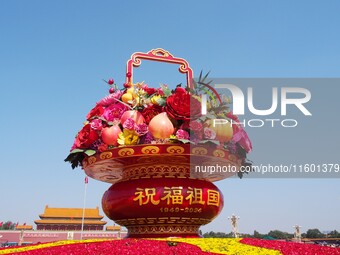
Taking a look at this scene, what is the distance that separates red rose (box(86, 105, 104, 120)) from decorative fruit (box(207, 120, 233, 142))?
1.90 metres

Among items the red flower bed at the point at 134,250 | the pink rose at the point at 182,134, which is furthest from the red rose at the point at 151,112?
the red flower bed at the point at 134,250

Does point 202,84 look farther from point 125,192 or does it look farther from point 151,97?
point 125,192

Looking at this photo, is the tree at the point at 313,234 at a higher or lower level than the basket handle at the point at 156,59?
lower

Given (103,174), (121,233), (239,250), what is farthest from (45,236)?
(239,250)

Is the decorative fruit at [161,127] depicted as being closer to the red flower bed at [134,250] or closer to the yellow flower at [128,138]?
the yellow flower at [128,138]

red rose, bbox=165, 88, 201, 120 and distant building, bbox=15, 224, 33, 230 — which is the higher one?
red rose, bbox=165, 88, 201, 120

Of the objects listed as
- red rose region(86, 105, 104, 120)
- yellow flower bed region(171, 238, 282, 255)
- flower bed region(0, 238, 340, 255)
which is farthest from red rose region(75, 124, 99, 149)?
yellow flower bed region(171, 238, 282, 255)

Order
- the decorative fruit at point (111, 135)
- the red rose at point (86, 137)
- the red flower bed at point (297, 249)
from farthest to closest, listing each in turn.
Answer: the red rose at point (86, 137)
the decorative fruit at point (111, 135)
the red flower bed at point (297, 249)

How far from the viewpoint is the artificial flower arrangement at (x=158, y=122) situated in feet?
16.3

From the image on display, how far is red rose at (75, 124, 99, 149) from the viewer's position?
5.48 m

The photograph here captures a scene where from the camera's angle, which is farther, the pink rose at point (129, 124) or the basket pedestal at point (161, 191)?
the pink rose at point (129, 124)

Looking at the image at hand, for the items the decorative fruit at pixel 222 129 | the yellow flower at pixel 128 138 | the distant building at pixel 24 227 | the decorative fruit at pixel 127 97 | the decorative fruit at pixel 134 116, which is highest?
the decorative fruit at pixel 127 97

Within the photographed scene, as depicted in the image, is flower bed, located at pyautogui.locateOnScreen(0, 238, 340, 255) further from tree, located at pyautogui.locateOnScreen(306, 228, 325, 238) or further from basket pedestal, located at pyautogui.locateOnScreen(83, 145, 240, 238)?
tree, located at pyautogui.locateOnScreen(306, 228, 325, 238)

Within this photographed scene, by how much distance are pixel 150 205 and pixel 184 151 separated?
913mm
